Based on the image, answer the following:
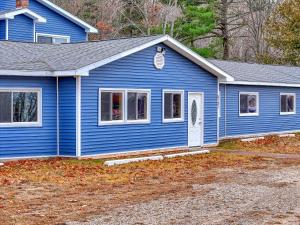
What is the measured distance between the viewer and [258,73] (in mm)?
29969

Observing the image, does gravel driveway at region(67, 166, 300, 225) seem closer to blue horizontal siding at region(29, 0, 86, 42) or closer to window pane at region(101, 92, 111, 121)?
window pane at region(101, 92, 111, 121)

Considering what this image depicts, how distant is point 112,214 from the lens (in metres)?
10.1

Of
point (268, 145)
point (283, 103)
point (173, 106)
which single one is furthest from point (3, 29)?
point (283, 103)

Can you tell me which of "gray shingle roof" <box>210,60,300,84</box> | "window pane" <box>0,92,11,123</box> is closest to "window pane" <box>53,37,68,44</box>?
"gray shingle roof" <box>210,60,300,84</box>

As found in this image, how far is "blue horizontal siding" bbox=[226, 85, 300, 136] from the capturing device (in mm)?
26766

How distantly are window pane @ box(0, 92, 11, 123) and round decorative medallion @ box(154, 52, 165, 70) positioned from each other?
566 cm

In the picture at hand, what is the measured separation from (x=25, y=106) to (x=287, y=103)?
16849 mm

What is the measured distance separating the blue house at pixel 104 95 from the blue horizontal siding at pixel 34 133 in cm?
3

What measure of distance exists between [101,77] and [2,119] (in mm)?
3475

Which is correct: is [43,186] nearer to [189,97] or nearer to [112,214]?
[112,214]

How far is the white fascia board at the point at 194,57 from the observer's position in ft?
68.6

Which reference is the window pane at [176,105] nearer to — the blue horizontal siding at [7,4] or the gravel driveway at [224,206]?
the gravel driveway at [224,206]

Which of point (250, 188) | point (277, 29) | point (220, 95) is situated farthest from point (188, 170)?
point (277, 29)

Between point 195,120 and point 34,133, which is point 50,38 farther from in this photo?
point 34,133
